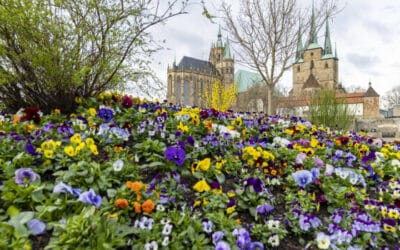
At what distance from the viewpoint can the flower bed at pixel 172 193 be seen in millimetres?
1400

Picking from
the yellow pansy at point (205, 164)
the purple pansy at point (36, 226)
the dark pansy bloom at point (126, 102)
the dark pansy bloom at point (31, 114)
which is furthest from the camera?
the dark pansy bloom at point (126, 102)

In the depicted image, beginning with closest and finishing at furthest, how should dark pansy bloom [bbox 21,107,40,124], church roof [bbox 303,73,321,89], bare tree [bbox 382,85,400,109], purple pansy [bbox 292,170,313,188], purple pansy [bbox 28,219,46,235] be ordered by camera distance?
1. purple pansy [bbox 28,219,46,235]
2. purple pansy [bbox 292,170,313,188]
3. dark pansy bloom [bbox 21,107,40,124]
4. bare tree [bbox 382,85,400,109]
5. church roof [bbox 303,73,321,89]

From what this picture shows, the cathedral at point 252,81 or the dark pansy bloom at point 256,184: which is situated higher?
the cathedral at point 252,81

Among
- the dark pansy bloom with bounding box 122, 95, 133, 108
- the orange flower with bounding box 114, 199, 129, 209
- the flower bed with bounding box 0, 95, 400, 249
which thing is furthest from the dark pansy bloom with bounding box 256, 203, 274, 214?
the dark pansy bloom with bounding box 122, 95, 133, 108

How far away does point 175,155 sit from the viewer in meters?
2.02

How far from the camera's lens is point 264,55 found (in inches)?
502

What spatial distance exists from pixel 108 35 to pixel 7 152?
172cm

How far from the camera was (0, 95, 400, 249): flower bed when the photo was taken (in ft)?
4.59

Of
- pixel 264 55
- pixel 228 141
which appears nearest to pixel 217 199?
pixel 228 141

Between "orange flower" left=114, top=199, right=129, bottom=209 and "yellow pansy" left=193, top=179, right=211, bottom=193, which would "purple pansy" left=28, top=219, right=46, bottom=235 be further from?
"yellow pansy" left=193, top=179, right=211, bottom=193

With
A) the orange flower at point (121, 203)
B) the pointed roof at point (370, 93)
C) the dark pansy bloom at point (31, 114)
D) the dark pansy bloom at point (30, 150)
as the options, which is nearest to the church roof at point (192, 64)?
the pointed roof at point (370, 93)

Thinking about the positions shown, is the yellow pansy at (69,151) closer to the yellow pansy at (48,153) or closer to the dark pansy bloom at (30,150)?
the yellow pansy at (48,153)

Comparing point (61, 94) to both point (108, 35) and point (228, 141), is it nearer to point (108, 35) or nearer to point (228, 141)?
point (108, 35)

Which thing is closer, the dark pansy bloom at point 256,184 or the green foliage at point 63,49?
the dark pansy bloom at point 256,184
